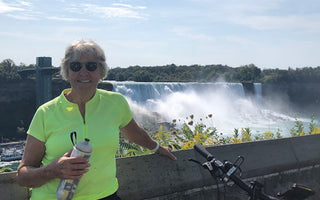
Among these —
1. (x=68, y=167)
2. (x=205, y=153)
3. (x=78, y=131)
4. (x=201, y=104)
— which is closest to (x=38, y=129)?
(x=78, y=131)

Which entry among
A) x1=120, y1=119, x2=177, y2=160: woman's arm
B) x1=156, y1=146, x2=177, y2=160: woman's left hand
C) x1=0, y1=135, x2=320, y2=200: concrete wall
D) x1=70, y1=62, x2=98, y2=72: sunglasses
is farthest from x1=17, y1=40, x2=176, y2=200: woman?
x1=156, y1=146, x2=177, y2=160: woman's left hand

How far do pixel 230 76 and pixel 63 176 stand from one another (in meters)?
74.6

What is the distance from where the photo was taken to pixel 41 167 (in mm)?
2381

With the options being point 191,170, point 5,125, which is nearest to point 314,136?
point 191,170

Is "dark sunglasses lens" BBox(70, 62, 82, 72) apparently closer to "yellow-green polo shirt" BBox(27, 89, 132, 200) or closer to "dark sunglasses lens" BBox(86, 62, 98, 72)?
"dark sunglasses lens" BBox(86, 62, 98, 72)

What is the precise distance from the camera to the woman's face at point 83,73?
2.56 metres

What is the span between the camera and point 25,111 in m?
60.9

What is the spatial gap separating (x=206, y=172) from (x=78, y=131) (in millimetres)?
1807

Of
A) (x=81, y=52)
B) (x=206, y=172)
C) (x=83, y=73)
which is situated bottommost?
(x=206, y=172)

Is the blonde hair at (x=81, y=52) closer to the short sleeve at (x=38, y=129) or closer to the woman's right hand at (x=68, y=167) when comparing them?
the short sleeve at (x=38, y=129)

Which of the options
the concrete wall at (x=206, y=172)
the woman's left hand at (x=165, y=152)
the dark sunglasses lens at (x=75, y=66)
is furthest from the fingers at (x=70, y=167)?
the woman's left hand at (x=165, y=152)

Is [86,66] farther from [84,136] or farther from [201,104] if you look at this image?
[201,104]

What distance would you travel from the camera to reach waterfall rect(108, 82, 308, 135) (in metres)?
40.5

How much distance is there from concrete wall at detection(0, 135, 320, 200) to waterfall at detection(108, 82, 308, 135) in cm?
3269
